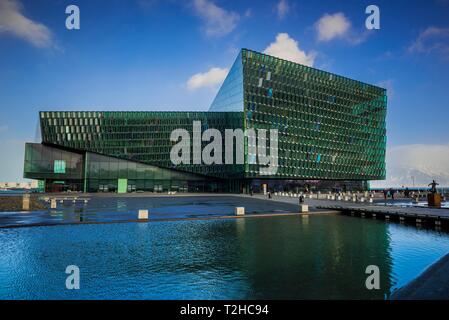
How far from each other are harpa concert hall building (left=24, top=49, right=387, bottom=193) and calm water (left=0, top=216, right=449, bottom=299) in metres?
65.1

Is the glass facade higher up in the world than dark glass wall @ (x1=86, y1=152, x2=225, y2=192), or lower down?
higher up

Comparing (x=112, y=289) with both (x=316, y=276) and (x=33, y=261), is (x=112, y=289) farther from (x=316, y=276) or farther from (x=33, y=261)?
(x=316, y=276)

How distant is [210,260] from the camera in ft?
44.4

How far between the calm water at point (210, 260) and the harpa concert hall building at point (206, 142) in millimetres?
65080

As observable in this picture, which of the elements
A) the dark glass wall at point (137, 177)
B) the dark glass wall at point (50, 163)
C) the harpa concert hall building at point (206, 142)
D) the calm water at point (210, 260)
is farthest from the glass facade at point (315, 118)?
the calm water at point (210, 260)

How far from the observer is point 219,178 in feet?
314

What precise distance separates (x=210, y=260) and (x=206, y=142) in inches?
3203

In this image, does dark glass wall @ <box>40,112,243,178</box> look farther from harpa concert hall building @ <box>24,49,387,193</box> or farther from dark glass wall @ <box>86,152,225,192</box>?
dark glass wall @ <box>86,152,225,192</box>

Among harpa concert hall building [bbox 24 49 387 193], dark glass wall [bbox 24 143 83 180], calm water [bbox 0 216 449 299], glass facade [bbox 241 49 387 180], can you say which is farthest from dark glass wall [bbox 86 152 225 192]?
calm water [bbox 0 216 449 299]

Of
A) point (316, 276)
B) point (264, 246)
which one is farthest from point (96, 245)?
point (316, 276)

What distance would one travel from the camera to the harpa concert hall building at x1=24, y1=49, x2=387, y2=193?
88.9 metres

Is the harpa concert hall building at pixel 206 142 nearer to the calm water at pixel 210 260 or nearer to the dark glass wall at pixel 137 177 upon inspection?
the dark glass wall at pixel 137 177

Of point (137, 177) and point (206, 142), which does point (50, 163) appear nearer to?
point (137, 177)
